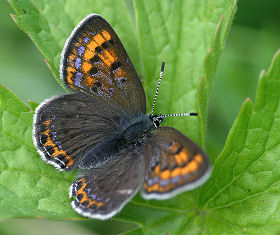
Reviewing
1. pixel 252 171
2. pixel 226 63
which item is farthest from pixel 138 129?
pixel 226 63

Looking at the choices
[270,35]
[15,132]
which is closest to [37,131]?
[15,132]

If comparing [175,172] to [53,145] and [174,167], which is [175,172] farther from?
[53,145]

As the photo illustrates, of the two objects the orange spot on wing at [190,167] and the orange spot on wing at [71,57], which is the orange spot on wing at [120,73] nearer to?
the orange spot on wing at [71,57]

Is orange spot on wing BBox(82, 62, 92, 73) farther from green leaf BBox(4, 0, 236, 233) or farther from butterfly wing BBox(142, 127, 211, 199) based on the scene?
butterfly wing BBox(142, 127, 211, 199)

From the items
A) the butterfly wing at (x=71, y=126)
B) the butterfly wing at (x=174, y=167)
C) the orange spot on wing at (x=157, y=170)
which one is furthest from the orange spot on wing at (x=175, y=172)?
the butterfly wing at (x=71, y=126)

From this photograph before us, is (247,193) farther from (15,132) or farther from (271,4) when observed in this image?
(271,4)

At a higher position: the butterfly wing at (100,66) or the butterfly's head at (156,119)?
the butterfly wing at (100,66)
